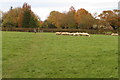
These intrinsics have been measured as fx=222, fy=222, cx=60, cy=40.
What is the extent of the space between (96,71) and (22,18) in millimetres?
61854

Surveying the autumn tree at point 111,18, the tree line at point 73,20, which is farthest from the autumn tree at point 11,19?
the autumn tree at point 111,18

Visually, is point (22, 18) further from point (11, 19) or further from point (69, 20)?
point (69, 20)

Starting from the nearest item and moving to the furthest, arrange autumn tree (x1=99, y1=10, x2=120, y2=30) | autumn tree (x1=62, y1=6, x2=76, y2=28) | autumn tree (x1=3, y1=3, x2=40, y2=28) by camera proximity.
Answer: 1. autumn tree (x1=99, y1=10, x2=120, y2=30)
2. autumn tree (x1=3, y1=3, x2=40, y2=28)
3. autumn tree (x1=62, y1=6, x2=76, y2=28)

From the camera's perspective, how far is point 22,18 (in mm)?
68000

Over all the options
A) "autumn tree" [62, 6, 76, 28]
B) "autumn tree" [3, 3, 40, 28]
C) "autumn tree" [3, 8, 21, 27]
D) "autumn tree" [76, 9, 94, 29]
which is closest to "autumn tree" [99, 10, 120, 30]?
"autumn tree" [76, 9, 94, 29]

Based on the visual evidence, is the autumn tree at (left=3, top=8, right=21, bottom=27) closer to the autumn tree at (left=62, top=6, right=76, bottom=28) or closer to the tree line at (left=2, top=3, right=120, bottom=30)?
the tree line at (left=2, top=3, right=120, bottom=30)

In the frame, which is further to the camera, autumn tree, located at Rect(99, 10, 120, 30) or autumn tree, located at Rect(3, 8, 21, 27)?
autumn tree, located at Rect(3, 8, 21, 27)

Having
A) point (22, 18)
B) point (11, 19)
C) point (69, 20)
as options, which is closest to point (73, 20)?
point (69, 20)

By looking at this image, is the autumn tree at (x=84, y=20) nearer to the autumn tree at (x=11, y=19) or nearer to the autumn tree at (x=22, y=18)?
the autumn tree at (x=22, y=18)

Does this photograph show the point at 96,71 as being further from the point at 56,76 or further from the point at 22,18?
the point at 22,18

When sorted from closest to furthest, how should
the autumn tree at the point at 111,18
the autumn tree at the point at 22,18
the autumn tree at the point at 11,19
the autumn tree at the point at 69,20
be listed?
the autumn tree at the point at 111,18
the autumn tree at the point at 22,18
the autumn tree at the point at 69,20
the autumn tree at the point at 11,19

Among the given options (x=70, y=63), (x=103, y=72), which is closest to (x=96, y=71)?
A: (x=103, y=72)

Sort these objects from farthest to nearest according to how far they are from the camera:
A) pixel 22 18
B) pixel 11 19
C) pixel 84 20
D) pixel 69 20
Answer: pixel 11 19, pixel 22 18, pixel 69 20, pixel 84 20

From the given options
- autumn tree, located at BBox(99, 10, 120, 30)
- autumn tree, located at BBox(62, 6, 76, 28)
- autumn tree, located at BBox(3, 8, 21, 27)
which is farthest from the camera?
autumn tree, located at BBox(3, 8, 21, 27)
